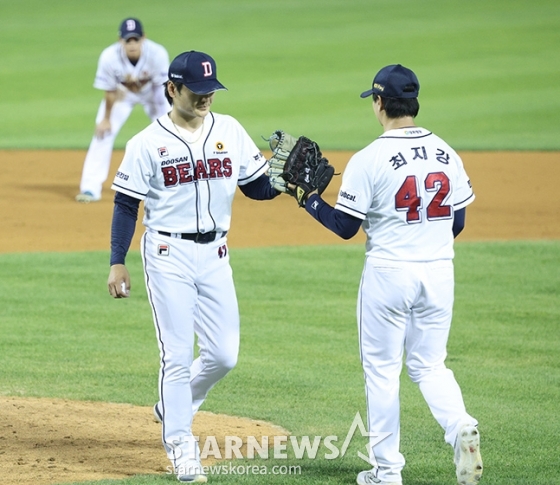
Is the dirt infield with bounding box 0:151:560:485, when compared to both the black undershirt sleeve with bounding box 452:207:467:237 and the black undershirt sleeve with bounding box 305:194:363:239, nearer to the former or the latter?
the black undershirt sleeve with bounding box 305:194:363:239

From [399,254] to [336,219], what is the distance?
1.10ft

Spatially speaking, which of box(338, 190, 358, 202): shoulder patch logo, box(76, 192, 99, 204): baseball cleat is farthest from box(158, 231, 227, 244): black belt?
box(76, 192, 99, 204): baseball cleat

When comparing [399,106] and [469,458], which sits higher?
[399,106]

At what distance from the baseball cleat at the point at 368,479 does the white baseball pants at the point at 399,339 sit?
0.02m

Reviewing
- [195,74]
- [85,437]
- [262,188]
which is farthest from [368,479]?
[195,74]

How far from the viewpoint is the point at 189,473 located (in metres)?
5.21

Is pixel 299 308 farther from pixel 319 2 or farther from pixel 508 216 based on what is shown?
pixel 319 2

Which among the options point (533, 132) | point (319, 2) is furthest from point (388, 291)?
point (319, 2)

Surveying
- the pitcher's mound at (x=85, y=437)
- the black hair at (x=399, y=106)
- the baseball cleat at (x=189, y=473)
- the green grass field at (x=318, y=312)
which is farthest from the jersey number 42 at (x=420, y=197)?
the pitcher's mound at (x=85, y=437)

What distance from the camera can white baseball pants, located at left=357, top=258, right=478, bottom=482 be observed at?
505cm

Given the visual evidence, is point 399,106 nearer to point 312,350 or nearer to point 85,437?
point 85,437

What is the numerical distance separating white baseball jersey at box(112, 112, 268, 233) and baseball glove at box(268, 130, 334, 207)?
245mm

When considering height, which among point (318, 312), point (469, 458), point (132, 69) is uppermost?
point (132, 69)

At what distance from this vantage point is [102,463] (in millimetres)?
5617
